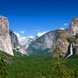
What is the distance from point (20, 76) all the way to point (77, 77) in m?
61.6

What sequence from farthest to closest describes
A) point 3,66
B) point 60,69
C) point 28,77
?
point 28,77 → point 3,66 → point 60,69

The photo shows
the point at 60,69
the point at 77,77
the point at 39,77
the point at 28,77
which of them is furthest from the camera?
the point at 28,77

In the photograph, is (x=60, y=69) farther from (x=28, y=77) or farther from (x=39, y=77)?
(x=28, y=77)

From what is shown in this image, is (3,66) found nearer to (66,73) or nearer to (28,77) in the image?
(66,73)

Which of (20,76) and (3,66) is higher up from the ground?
(3,66)

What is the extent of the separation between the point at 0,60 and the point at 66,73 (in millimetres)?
24680

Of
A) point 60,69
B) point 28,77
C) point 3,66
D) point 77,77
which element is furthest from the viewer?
point 28,77

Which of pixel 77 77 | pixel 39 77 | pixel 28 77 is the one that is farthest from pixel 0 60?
pixel 28 77

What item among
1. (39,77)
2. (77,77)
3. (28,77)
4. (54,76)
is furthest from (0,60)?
(28,77)

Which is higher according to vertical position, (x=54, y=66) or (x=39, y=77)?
(x=54, y=66)

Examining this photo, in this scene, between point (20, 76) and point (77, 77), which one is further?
point (20, 76)

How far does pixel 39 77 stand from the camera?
123ft

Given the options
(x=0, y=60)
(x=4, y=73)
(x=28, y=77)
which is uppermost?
(x=0, y=60)

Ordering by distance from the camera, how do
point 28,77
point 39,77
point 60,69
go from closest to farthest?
point 60,69, point 39,77, point 28,77
